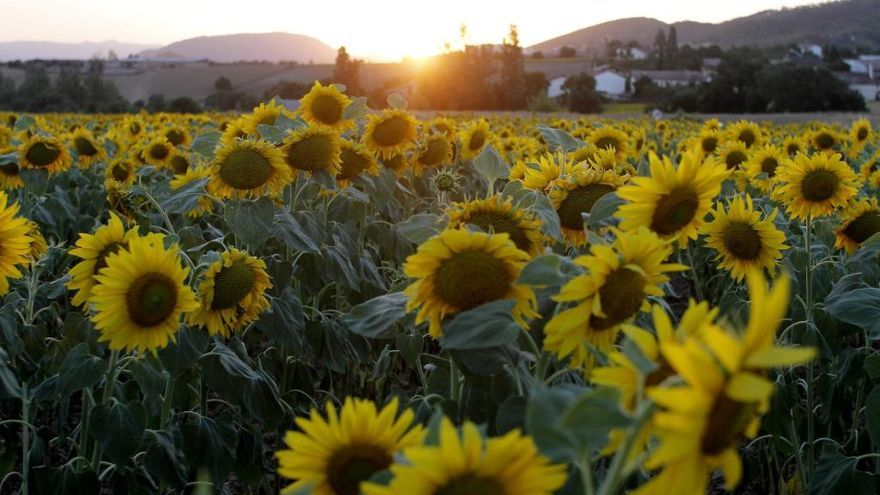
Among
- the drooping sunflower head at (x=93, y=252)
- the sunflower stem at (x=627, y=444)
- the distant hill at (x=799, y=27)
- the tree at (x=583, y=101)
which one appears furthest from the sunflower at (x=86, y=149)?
the distant hill at (x=799, y=27)

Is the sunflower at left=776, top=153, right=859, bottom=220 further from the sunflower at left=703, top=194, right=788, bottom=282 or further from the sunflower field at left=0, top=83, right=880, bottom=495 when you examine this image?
the sunflower at left=703, top=194, right=788, bottom=282

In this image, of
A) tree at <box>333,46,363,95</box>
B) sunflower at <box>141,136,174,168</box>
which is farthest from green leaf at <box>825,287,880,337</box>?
tree at <box>333,46,363,95</box>

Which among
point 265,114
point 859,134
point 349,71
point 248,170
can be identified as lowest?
point 349,71

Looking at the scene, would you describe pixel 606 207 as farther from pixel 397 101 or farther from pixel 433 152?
pixel 433 152

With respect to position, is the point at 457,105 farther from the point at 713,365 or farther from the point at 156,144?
the point at 713,365

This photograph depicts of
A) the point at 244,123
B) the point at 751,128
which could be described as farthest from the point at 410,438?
the point at 751,128

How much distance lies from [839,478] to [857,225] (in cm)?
114

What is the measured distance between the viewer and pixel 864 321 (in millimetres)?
2023

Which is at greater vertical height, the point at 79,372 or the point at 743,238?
the point at 743,238

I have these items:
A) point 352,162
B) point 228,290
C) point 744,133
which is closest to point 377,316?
point 228,290

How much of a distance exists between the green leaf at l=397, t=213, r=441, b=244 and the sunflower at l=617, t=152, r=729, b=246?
13.7 inches

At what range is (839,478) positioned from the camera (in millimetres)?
2281

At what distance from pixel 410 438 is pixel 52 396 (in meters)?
1.68

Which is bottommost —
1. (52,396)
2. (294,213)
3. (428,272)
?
(52,396)
